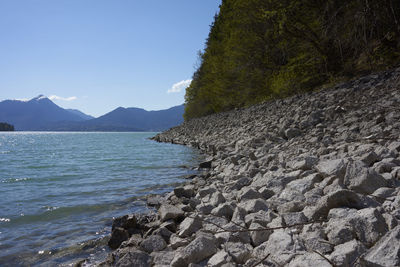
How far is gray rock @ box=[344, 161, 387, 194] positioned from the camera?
2486 millimetres

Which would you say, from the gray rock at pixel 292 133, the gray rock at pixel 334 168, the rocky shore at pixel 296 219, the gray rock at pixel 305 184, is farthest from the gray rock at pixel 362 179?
the gray rock at pixel 292 133

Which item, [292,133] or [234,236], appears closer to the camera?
[234,236]

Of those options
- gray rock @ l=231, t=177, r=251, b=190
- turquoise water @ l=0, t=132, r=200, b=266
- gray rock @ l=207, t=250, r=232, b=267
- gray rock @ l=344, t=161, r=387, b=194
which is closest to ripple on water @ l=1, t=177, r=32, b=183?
turquoise water @ l=0, t=132, r=200, b=266

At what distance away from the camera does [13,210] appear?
5133 millimetres

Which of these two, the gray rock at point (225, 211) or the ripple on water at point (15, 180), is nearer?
the gray rock at point (225, 211)

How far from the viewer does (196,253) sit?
227cm

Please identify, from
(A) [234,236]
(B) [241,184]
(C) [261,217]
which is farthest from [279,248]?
(B) [241,184]

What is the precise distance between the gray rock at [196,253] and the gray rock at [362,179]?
1.44 m

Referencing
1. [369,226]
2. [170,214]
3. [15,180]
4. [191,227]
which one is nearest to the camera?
[369,226]

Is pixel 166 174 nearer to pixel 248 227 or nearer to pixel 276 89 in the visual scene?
pixel 248 227

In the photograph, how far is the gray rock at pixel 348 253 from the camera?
5.39ft

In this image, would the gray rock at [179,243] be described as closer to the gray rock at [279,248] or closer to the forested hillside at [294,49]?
the gray rock at [279,248]

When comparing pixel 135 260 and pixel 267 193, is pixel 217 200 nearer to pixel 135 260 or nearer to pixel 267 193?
pixel 267 193

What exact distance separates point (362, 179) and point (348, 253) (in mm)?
1110
